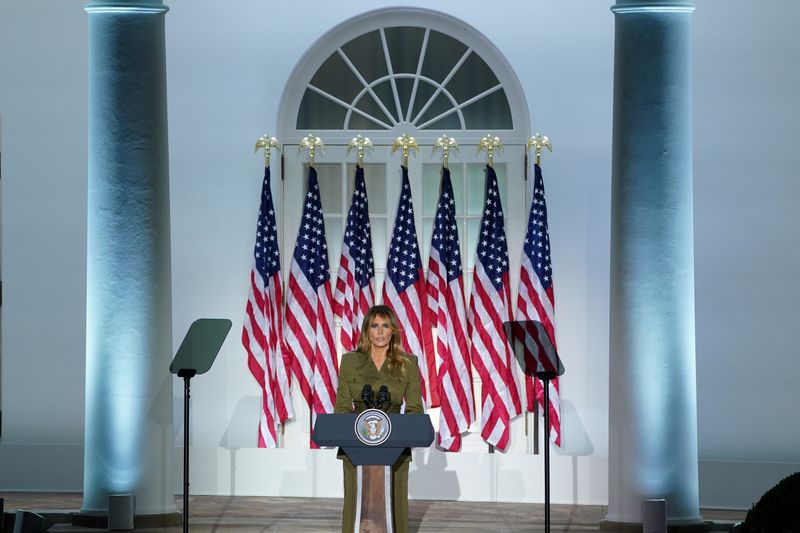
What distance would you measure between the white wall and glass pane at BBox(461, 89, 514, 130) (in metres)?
0.35

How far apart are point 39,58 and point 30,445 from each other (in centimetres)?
318

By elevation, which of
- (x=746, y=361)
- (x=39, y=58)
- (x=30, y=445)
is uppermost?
(x=39, y=58)

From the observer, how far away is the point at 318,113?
38.7 ft

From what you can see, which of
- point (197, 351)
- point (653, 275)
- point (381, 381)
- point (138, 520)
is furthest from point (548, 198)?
point (138, 520)

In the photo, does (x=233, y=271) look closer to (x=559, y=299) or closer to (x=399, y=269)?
(x=399, y=269)

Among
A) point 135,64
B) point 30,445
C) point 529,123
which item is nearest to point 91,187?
point 135,64

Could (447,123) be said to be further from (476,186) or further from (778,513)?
(778,513)

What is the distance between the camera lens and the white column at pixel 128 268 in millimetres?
9234

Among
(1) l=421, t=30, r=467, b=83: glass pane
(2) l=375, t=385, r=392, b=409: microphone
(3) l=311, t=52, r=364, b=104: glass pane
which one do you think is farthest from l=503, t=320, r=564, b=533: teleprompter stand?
(3) l=311, t=52, r=364, b=104: glass pane

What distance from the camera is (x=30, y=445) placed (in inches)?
449

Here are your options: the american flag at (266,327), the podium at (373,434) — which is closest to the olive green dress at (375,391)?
the podium at (373,434)

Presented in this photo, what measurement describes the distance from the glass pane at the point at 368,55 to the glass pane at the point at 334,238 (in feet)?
4.02

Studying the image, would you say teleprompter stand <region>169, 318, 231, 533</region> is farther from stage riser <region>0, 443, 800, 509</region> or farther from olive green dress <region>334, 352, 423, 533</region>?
stage riser <region>0, 443, 800, 509</region>

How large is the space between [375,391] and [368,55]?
4634 mm
